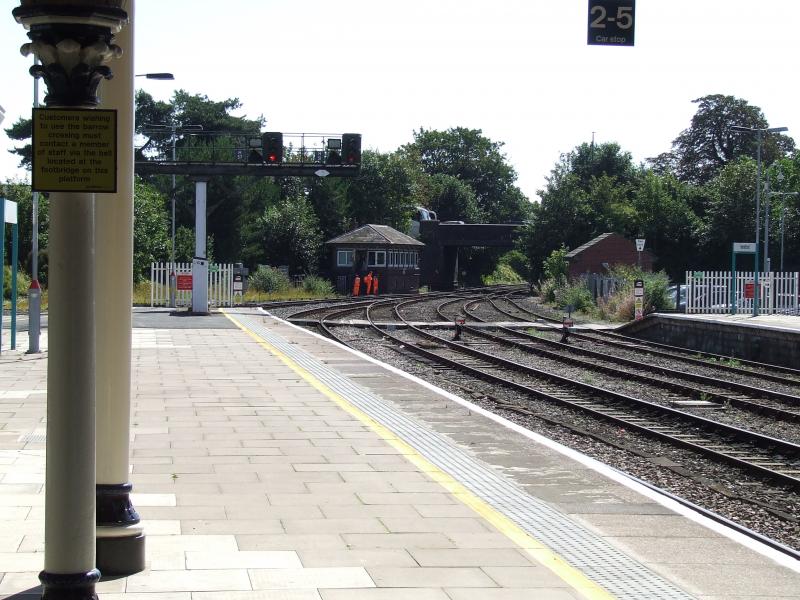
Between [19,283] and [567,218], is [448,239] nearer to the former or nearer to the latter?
[567,218]

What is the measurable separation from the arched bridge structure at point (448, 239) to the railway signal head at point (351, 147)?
137 ft

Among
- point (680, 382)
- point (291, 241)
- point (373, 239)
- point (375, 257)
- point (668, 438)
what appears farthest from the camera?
point (291, 241)

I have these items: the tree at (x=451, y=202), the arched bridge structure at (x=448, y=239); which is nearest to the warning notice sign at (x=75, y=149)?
the arched bridge structure at (x=448, y=239)

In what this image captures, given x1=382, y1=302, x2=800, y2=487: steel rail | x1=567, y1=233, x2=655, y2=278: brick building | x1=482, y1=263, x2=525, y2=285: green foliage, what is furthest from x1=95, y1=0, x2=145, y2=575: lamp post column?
x1=482, y1=263, x2=525, y2=285: green foliage

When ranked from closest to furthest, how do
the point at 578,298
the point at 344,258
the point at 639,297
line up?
the point at 639,297 < the point at 578,298 < the point at 344,258

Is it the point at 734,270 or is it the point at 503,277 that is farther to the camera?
the point at 503,277

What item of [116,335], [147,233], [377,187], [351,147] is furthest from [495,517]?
[377,187]

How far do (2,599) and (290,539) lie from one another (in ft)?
5.73

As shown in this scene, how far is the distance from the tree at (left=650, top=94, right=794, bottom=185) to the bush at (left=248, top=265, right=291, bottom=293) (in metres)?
50.2

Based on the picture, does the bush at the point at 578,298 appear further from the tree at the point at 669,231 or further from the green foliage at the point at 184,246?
the green foliage at the point at 184,246

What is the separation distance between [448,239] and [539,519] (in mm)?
66002

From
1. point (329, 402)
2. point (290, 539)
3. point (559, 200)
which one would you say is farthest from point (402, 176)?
point (290, 539)

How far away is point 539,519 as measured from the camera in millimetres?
7023

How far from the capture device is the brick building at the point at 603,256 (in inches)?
1988
